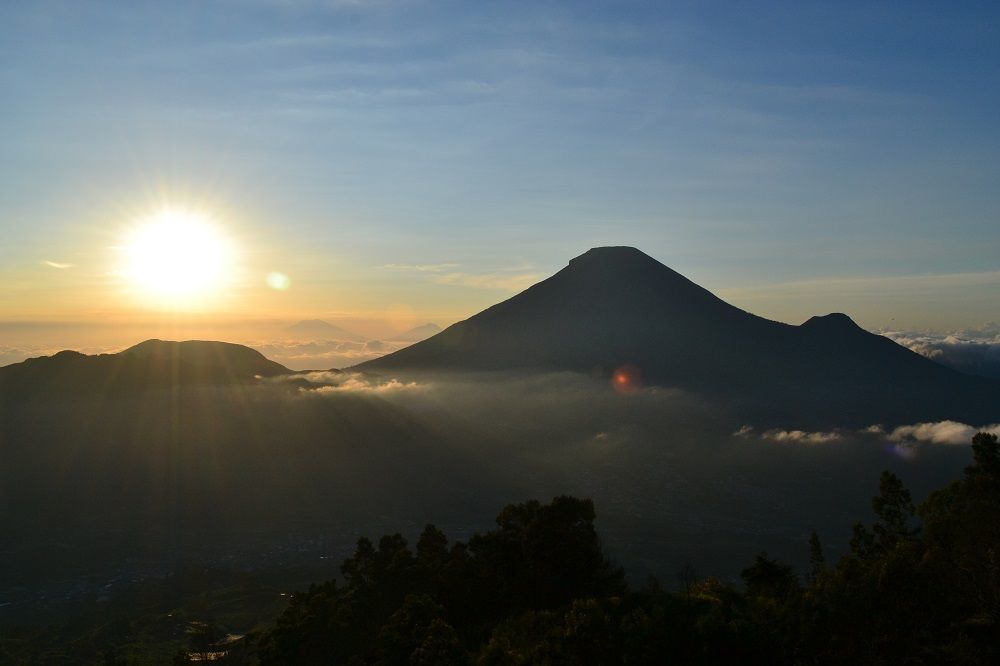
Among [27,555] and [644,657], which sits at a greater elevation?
[644,657]

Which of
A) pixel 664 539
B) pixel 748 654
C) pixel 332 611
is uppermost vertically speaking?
pixel 748 654

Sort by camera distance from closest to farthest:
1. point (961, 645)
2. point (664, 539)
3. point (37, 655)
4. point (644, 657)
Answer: point (961, 645), point (644, 657), point (37, 655), point (664, 539)

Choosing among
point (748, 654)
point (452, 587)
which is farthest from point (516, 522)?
point (748, 654)

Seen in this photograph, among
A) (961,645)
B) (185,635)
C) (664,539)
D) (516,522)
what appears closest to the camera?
(961,645)

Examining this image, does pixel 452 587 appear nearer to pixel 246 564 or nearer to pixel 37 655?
pixel 37 655

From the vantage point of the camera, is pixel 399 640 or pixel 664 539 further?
pixel 664 539

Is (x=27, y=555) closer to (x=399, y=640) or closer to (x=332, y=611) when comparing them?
(x=332, y=611)

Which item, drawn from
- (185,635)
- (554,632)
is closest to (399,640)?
(554,632)

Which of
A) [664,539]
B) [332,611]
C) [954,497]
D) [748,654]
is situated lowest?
[664,539]

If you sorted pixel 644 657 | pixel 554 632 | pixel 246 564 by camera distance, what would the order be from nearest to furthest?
pixel 644 657
pixel 554 632
pixel 246 564
